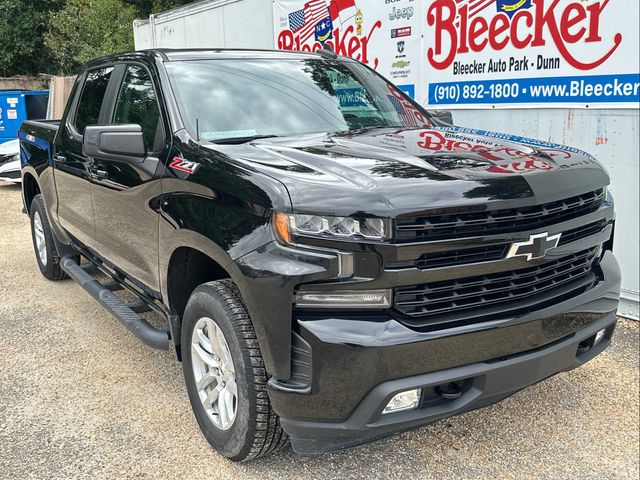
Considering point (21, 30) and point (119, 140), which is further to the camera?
point (21, 30)

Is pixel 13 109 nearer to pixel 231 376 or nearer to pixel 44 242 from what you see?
pixel 44 242

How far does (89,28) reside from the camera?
21297mm

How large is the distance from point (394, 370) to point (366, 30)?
5.26 metres

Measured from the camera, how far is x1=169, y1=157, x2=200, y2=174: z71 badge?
287 centimetres

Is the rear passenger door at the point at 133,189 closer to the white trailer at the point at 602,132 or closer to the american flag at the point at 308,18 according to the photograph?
the white trailer at the point at 602,132

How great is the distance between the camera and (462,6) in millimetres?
5523

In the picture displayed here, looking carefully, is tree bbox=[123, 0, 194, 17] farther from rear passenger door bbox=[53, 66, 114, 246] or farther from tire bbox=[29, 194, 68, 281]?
rear passenger door bbox=[53, 66, 114, 246]

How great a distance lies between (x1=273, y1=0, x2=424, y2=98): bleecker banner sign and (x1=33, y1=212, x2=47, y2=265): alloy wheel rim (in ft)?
12.2

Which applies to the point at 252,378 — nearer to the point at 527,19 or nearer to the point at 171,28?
the point at 527,19

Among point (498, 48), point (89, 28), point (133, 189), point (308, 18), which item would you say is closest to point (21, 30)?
point (89, 28)

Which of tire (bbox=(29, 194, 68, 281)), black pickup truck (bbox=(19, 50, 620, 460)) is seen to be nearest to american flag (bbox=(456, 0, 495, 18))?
black pickup truck (bbox=(19, 50, 620, 460))

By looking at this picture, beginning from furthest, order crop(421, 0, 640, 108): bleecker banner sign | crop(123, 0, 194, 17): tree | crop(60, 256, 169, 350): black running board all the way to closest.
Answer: crop(123, 0, 194, 17): tree
crop(421, 0, 640, 108): bleecker banner sign
crop(60, 256, 169, 350): black running board

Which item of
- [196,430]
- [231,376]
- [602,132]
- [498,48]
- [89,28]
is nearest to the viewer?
[231,376]

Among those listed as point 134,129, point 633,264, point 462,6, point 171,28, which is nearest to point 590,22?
point 462,6
